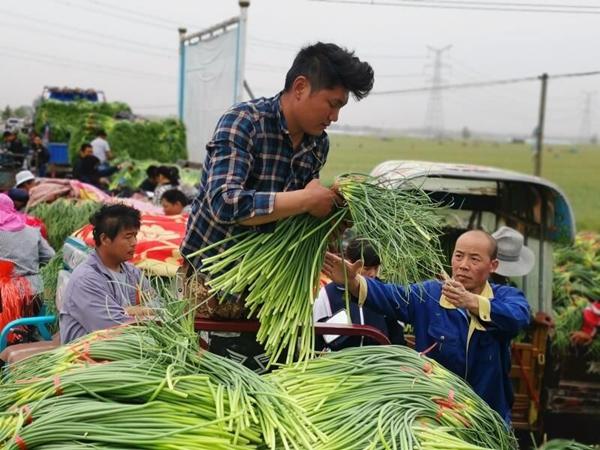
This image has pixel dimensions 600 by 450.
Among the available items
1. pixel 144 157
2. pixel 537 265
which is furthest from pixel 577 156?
pixel 537 265

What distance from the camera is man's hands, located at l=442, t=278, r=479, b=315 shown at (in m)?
3.34

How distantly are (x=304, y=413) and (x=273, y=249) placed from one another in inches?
26.1

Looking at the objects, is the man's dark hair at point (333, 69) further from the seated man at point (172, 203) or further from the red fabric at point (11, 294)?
the seated man at point (172, 203)

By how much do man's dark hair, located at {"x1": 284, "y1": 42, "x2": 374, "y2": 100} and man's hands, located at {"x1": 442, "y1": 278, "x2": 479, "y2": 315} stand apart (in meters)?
1.03

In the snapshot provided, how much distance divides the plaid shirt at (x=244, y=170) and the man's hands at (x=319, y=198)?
0.13 m

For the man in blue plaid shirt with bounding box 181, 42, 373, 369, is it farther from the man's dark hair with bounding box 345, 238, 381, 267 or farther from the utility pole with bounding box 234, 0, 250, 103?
the utility pole with bounding box 234, 0, 250, 103

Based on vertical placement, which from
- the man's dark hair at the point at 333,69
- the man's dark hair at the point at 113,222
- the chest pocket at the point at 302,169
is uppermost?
the man's dark hair at the point at 333,69

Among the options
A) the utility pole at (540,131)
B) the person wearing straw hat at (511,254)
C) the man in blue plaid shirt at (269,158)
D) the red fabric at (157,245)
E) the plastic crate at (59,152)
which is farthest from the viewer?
the plastic crate at (59,152)

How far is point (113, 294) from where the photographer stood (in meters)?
4.17

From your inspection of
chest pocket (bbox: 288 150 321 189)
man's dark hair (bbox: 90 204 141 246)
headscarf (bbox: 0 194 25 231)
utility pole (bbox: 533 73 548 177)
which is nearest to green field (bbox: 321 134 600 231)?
chest pocket (bbox: 288 150 321 189)

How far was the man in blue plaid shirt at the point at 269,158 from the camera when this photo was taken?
264 centimetres

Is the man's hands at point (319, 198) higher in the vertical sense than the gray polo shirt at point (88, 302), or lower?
higher

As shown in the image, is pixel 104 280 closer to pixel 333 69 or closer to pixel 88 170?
pixel 333 69

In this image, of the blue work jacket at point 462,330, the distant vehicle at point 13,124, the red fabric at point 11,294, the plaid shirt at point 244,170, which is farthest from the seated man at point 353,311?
the distant vehicle at point 13,124
